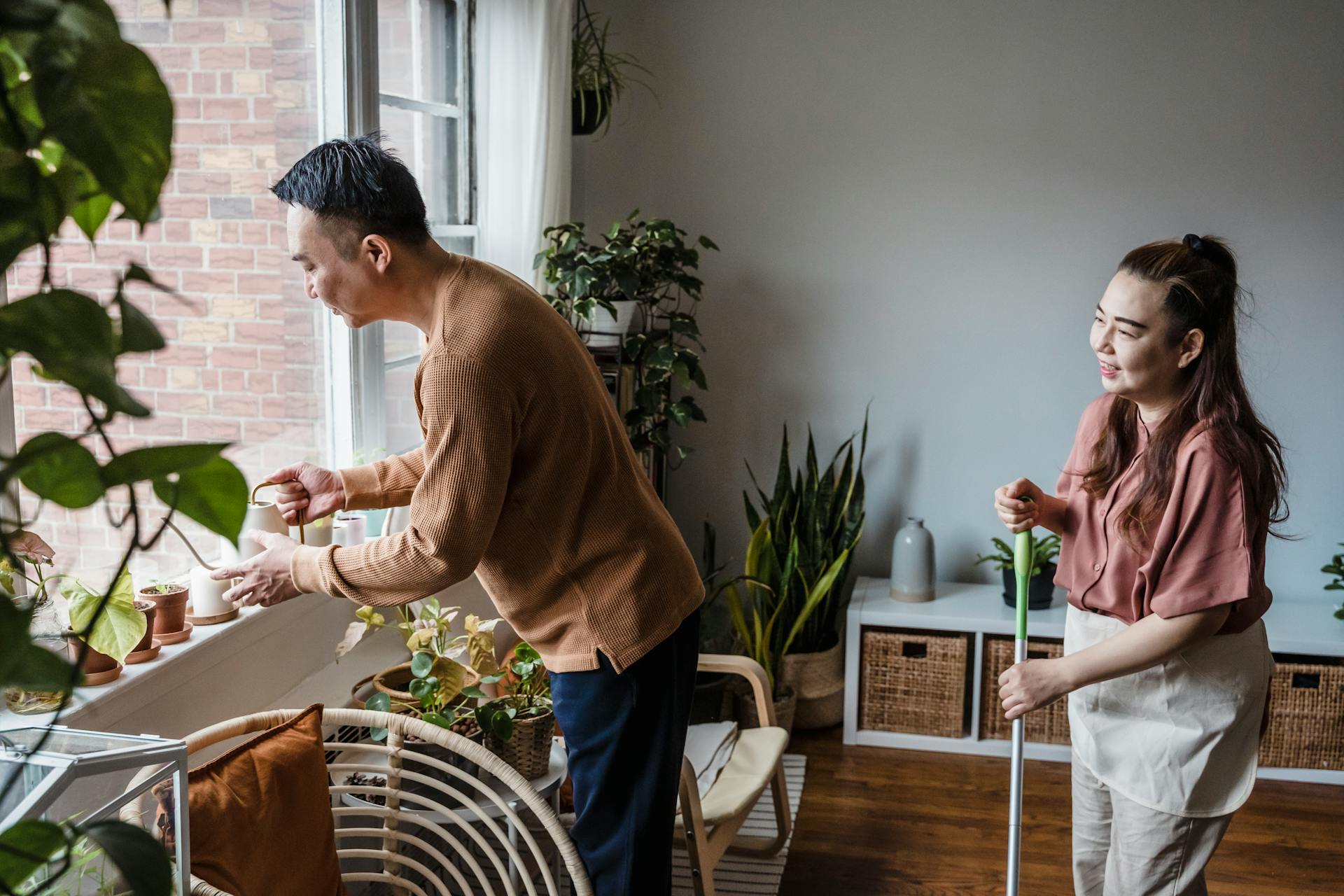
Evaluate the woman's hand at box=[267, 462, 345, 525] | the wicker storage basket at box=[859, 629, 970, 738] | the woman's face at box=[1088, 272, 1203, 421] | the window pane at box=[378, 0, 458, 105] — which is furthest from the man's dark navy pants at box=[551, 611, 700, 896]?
the wicker storage basket at box=[859, 629, 970, 738]

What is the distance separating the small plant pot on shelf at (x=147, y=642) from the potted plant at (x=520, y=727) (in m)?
0.54

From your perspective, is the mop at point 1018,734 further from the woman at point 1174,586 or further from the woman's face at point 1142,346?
the woman's face at point 1142,346

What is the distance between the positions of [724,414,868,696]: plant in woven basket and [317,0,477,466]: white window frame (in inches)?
47.8

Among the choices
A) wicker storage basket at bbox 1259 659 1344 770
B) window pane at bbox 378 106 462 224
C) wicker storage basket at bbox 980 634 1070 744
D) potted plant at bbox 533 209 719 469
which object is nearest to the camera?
window pane at bbox 378 106 462 224

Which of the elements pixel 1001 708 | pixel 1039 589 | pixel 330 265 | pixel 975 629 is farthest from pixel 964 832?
pixel 330 265

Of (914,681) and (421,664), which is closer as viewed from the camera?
(421,664)

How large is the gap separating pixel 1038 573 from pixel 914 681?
19.8 inches

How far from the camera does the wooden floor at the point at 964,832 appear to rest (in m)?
2.74

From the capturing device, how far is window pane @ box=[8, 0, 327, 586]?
1882mm

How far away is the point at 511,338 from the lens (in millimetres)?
1547

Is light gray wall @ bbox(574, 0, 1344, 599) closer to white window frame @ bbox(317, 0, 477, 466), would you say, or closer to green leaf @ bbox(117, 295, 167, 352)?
white window frame @ bbox(317, 0, 477, 466)

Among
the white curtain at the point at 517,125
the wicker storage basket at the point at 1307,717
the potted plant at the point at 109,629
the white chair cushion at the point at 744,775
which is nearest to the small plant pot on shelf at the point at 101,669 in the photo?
the potted plant at the point at 109,629

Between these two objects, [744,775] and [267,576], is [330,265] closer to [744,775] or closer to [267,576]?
[267,576]

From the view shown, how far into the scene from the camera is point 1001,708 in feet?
11.1
